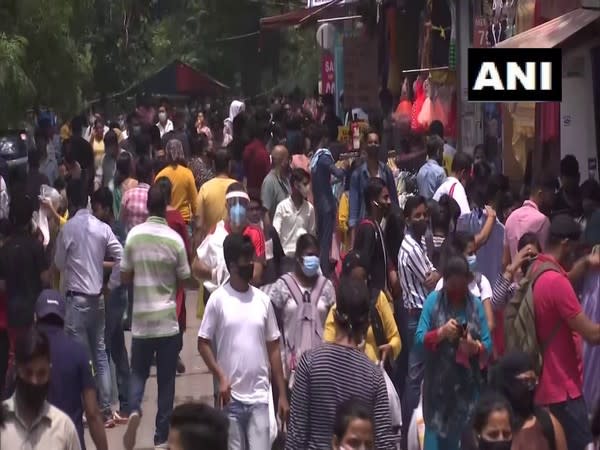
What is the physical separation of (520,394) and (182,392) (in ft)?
20.7

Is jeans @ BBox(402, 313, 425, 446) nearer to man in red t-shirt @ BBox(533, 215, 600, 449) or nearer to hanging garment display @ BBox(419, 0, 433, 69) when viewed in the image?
man in red t-shirt @ BBox(533, 215, 600, 449)

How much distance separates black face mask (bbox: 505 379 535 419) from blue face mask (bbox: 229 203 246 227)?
4.45 metres

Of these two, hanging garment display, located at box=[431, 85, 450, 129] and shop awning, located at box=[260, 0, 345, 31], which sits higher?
shop awning, located at box=[260, 0, 345, 31]

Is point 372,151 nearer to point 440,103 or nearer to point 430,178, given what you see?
point 430,178

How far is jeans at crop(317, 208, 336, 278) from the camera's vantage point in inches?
637

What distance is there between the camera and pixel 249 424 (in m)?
9.47

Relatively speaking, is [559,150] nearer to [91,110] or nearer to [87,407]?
[87,407]

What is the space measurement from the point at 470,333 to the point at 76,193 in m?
4.83

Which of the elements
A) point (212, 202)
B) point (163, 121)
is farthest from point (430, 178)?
point (163, 121)

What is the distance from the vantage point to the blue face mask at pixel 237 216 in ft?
38.4

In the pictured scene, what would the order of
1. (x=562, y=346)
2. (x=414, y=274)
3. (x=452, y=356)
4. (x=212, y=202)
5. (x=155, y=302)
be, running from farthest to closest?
(x=212, y=202) < (x=414, y=274) < (x=155, y=302) < (x=452, y=356) < (x=562, y=346)

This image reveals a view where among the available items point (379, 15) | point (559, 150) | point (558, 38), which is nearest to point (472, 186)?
point (559, 150)

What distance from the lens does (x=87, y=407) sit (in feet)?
26.6

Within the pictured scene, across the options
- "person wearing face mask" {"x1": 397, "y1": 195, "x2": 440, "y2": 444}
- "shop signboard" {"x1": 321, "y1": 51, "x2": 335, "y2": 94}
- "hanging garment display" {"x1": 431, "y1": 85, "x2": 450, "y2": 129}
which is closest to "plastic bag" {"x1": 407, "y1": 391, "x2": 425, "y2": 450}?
"person wearing face mask" {"x1": 397, "y1": 195, "x2": 440, "y2": 444}
